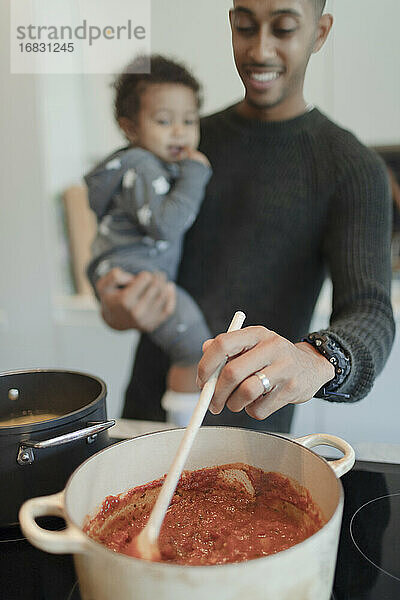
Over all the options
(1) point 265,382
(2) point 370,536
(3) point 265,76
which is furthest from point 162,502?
(3) point 265,76

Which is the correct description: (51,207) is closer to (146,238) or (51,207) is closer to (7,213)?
(7,213)

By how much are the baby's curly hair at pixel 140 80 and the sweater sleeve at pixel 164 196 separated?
0.10 metres

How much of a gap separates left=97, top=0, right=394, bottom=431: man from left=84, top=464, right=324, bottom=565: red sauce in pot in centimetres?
24

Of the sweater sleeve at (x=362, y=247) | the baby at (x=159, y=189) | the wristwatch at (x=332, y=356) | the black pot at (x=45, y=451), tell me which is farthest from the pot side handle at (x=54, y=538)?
the baby at (x=159, y=189)

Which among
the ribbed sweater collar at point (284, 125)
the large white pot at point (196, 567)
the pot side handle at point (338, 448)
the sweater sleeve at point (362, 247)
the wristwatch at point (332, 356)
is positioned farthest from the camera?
the ribbed sweater collar at point (284, 125)

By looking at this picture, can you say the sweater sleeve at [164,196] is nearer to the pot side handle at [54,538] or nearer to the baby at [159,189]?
the baby at [159,189]

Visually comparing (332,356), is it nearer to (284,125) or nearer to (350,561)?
(350,561)

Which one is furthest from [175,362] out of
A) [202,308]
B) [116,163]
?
[116,163]

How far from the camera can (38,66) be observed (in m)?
0.99

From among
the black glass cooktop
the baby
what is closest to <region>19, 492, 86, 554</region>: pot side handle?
the black glass cooktop

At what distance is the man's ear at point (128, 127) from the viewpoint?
959 mm

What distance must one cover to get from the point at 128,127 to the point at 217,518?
0.67m

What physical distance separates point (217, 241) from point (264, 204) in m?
0.10

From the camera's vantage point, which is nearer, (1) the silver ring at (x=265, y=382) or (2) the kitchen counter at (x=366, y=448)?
(1) the silver ring at (x=265, y=382)
